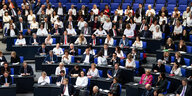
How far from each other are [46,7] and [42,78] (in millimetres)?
6722

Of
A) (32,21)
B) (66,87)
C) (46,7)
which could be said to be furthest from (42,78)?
(46,7)

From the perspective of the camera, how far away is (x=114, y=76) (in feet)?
41.5

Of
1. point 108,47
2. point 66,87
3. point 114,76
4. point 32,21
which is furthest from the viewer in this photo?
point 32,21

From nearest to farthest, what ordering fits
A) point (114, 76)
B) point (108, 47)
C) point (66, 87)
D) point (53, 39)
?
point (66, 87) → point (114, 76) → point (108, 47) → point (53, 39)

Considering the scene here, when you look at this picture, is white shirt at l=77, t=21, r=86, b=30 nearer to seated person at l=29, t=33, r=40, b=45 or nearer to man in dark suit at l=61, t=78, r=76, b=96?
seated person at l=29, t=33, r=40, b=45

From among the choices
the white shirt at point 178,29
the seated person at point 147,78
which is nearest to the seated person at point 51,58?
the seated person at point 147,78

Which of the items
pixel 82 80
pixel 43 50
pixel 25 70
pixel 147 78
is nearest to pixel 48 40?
pixel 43 50

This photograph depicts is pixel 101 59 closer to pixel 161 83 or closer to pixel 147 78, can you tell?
pixel 147 78

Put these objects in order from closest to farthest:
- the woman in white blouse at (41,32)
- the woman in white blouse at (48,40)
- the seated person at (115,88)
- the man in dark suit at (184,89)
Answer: the man in dark suit at (184,89) → the seated person at (115,88) → the woman in white blouse at (48,40) → the woman in white blouse at (41,32)

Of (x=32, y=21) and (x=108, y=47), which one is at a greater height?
(x=32, y=21)

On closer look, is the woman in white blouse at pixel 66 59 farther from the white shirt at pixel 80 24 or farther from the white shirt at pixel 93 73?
the white shirt at pixel 80 24

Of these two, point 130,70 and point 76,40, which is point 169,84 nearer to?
point 130,70

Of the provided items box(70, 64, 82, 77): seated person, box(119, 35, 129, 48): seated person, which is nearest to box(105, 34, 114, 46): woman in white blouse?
box(119, 35, 129, 48): seated person

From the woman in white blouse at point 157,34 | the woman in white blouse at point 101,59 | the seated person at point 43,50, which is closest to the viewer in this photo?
the woman in white blouse at point 101,59
